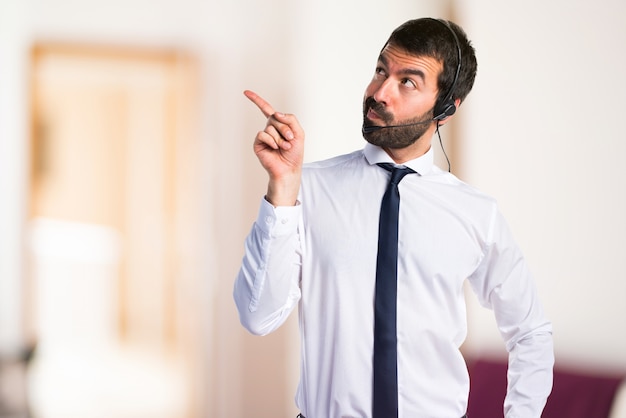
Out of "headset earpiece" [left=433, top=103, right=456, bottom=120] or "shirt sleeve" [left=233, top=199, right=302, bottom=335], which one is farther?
"headset earpiece" [left=433, top=103, right=456, bottom=120]

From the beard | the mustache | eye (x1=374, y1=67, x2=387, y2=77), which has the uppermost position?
eye (x1=374, y1=67, x2=387, y2=77)

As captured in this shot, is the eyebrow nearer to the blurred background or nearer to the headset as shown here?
the headset

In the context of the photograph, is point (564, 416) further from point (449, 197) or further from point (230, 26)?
point (230, 26)

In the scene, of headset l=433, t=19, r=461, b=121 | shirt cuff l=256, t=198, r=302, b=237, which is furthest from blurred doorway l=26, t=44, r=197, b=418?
shirt cuff l=256, t=198, r=302, b=237

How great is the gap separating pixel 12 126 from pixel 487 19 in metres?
2.28

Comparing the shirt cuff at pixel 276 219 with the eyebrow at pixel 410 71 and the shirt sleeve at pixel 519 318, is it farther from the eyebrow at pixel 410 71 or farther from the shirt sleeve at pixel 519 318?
the shirt sleeve at pixel 519 318

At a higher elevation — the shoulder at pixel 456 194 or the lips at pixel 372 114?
the lips at pixel 372 114

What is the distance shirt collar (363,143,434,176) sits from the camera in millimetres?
1420

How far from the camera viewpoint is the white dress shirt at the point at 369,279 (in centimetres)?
129

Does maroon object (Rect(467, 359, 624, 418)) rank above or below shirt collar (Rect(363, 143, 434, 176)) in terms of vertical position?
below

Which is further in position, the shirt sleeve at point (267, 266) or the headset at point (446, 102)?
the headset at point (446, 102)

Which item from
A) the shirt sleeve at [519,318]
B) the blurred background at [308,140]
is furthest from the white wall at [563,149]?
the shirt sleeve at [519,318]

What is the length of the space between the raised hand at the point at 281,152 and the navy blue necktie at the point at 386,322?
24 cm

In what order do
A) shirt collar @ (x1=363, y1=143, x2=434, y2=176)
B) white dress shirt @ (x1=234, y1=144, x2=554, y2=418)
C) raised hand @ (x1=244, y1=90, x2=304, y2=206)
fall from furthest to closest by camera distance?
shirt collar @ (x1=363, y1=143, x2=434, y2=176) → white dress shirt @ (x1=234, y1=144, x2=554, y2=418) → raised hand @ (x1=244, y1=90, x2=304, y2=206)
